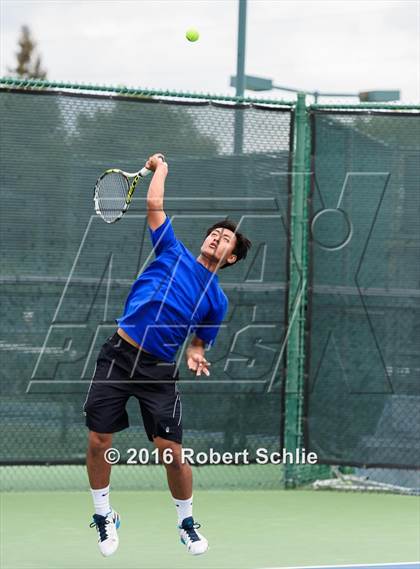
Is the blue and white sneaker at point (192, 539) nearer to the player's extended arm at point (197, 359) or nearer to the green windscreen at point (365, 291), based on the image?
the player's extended arm at point (197, 359)

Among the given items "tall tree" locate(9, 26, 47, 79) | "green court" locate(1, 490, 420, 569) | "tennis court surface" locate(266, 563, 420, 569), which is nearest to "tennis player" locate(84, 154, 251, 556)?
"green court" locate(1, 490, 420, 569)

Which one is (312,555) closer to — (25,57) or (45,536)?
(45,536)

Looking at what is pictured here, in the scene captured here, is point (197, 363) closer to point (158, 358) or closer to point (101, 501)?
point (158, 358)

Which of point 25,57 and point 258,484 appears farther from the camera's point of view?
point 25,57

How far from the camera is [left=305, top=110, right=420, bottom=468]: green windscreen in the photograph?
8.52 meters

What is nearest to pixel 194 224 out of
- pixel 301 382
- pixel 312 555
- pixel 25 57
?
pixel 301 382

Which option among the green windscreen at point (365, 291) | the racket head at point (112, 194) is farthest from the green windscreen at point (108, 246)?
the racket head at point (112, 194)

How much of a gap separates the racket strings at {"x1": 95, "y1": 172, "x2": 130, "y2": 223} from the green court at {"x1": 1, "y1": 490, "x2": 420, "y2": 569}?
183cm

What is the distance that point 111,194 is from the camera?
7098 mm

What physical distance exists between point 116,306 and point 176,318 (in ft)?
7.32

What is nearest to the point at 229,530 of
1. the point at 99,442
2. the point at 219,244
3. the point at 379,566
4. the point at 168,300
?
the point at 379,566

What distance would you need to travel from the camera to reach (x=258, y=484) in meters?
8.86

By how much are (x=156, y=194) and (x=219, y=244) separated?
0.43 m

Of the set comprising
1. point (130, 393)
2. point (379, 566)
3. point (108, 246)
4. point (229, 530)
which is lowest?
point (229, 530)
